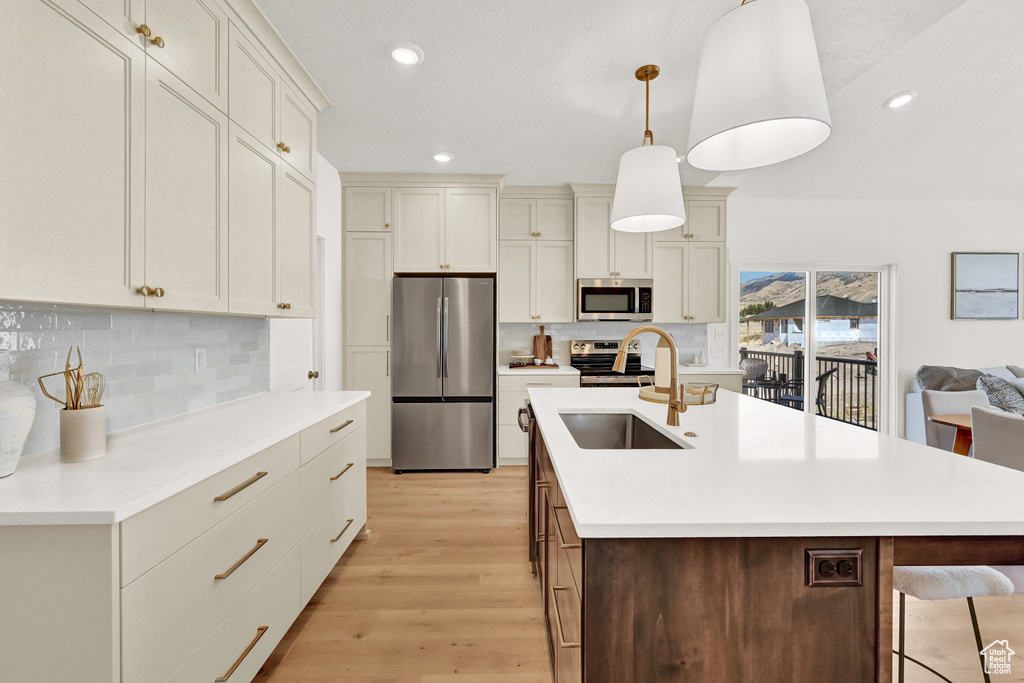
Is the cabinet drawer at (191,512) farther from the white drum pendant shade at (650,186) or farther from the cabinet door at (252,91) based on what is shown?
the white drum pendant shade at (650,186)

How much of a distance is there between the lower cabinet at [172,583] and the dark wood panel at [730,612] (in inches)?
38.1

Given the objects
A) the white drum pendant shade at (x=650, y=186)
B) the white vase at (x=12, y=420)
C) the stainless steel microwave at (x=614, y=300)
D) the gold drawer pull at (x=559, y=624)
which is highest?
the white drum pendant shade at (x=650, y=186)

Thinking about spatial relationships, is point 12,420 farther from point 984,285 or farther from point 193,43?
point 984,285

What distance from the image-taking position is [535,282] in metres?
4.15

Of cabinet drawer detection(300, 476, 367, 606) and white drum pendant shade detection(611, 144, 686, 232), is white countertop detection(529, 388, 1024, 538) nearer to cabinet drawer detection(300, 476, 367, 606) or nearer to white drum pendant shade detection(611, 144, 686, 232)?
white drum pendant shade detection(611, 144, 686, 232)

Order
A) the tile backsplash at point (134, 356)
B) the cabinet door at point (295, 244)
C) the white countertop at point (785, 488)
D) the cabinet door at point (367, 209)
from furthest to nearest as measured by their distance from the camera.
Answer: the cabinet door at point (367, 209) → the cabinet door at point (295, 244) → the tile backsplash at point (134, 356) → the white countertop at point (785, 488)

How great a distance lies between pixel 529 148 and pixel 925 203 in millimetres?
4184

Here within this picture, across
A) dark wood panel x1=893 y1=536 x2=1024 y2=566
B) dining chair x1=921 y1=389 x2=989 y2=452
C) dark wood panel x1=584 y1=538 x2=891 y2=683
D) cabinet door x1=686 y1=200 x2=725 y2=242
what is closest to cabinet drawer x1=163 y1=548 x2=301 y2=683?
dark wood panel x1=584 y1=538 x2=891 y2=683

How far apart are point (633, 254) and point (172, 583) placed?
3.88m

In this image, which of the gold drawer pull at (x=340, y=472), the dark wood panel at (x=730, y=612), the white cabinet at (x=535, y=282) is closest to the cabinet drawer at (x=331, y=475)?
the gold drawer pull at (x=340, y=472)

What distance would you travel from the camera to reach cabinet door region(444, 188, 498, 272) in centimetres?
388

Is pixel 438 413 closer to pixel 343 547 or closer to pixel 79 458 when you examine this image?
pixel 343 547

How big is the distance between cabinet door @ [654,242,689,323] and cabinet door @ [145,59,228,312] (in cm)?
348

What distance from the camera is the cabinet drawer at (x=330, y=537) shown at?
181cm
